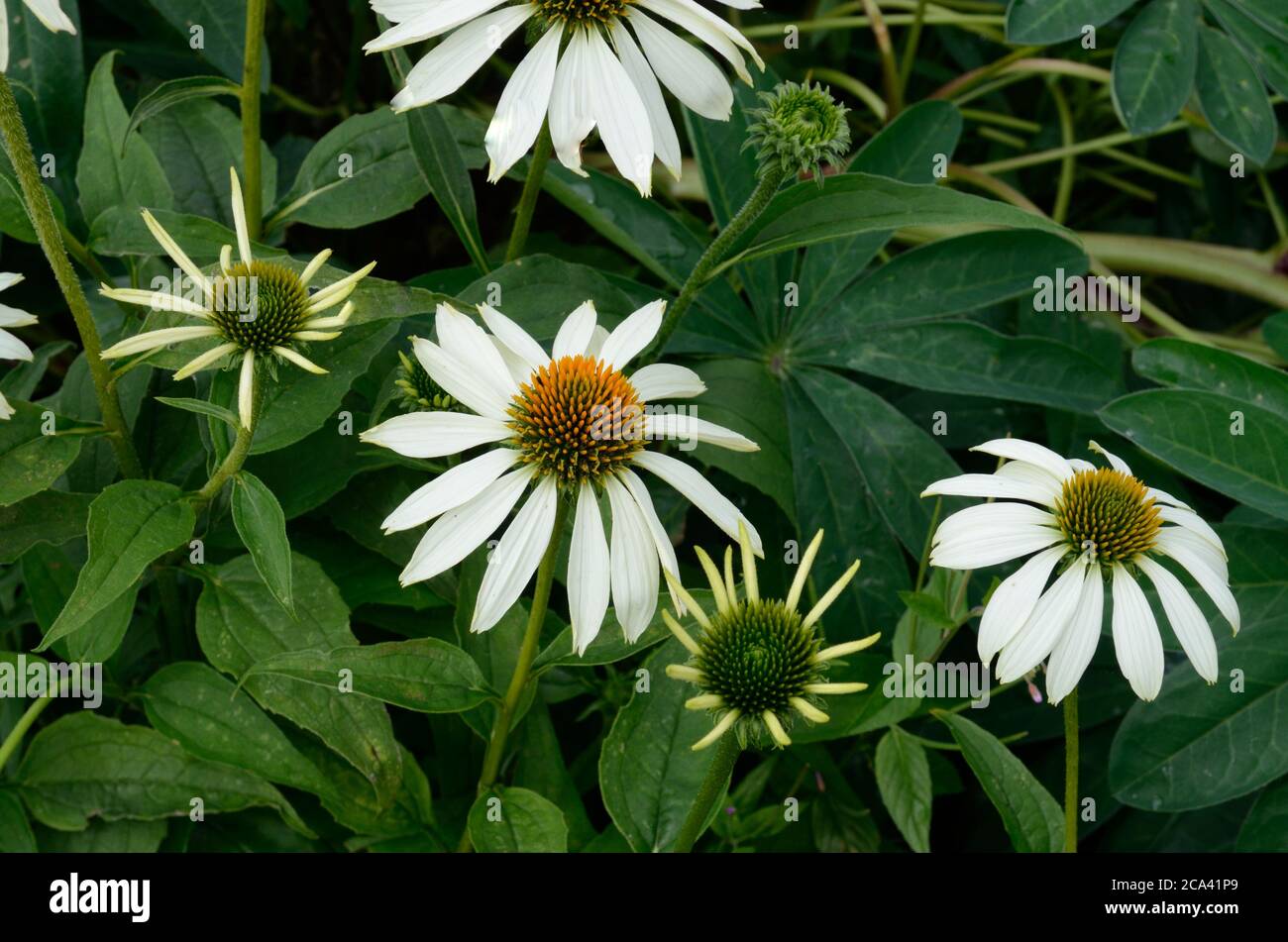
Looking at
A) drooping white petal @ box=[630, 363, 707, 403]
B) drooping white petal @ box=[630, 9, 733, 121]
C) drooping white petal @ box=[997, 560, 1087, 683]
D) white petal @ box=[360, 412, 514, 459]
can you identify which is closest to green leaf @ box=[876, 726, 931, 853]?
drooping white petal @ box=[997, 560, 1087, 683]

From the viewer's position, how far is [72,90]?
1401 millimetres

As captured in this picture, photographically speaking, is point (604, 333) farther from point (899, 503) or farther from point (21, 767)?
point (21, 767)

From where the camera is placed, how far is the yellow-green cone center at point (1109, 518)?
3.51 ft

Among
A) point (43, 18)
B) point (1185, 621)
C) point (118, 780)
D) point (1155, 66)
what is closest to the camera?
point (43, 18)

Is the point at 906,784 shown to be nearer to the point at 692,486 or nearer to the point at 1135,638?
the point at 1135,638

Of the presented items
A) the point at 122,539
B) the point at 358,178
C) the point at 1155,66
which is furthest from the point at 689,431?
the point at 1155,66

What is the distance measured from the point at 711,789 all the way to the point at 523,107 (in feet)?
1.95

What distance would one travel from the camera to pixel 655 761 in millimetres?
1163

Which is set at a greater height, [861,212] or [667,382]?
[861,212]

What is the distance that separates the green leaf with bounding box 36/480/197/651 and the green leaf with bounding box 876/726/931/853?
0.69 metres

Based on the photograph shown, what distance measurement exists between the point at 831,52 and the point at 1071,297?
65 cm

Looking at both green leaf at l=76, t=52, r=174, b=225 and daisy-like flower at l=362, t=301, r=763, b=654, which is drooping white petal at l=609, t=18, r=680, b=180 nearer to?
daisy-like flower at l=362, t=301, r=763, b=654

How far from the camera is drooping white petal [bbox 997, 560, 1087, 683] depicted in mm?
1031

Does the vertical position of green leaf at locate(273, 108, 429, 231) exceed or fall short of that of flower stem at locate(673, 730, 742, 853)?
it exceeds it
